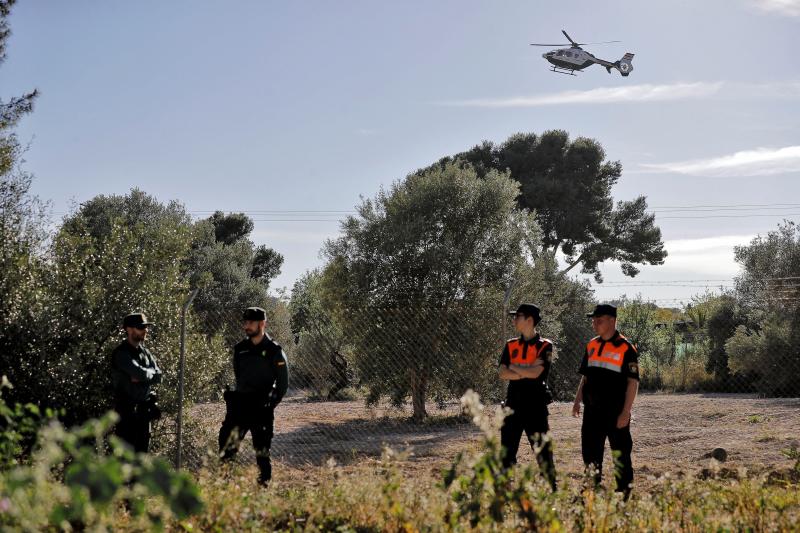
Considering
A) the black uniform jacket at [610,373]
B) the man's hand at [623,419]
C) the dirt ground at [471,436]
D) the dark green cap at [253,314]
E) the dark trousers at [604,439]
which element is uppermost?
the dark green cap at [253,314]

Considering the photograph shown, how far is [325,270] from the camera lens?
1569cm

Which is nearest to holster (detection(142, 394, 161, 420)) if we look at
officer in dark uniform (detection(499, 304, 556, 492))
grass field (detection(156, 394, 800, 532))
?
grass field (detection(156, 394, 800, 532))

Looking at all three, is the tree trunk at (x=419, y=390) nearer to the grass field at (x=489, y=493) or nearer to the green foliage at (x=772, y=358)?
the grass field at (x=489, y=493)

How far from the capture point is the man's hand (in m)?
6.58

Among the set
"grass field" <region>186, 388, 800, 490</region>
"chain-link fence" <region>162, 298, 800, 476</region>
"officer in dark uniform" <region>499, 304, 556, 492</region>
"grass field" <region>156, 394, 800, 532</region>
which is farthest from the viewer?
"chain-link fence" <region>162, 298, 800, 476</region>

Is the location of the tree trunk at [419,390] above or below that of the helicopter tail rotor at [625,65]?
below

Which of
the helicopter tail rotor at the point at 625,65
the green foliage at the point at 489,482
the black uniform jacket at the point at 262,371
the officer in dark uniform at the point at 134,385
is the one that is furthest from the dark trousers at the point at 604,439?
the helicopter tail rotor at the point at 625,65

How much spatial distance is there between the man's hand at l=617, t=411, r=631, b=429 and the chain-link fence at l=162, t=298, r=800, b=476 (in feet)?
10.9

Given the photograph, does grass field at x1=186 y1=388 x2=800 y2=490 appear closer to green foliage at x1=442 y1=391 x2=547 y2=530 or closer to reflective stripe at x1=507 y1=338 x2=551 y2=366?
reflective stripe at x1=507 y1=338 x2=551 y2=366

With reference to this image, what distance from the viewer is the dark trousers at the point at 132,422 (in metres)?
7.11

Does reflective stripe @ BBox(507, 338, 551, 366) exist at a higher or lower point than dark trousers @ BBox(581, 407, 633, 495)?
higher

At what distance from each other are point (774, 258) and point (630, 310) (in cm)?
558

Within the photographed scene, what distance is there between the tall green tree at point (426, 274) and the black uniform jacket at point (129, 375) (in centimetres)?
661

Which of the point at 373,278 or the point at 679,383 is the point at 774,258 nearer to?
the point at 679,383
